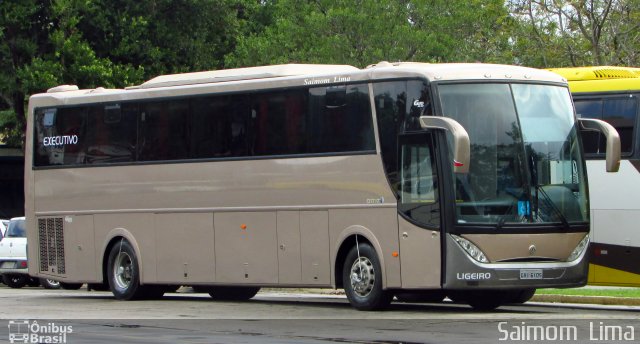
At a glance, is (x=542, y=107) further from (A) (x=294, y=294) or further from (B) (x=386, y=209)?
(A) (x=294, y=294)

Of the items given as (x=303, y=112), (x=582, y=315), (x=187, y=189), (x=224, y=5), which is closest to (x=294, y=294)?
(x=187, y=189)

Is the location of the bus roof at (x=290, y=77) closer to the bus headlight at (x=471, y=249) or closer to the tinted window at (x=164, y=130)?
the tinted window at (x=164, y=130)

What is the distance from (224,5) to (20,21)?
716cm

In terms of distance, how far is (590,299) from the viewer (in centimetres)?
2192

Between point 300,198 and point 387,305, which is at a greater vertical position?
point 300,198

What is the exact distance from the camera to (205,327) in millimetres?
16031

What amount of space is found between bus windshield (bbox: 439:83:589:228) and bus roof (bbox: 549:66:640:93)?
241cm

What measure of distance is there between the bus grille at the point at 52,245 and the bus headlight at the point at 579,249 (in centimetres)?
984

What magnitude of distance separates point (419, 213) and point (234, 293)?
6283mm

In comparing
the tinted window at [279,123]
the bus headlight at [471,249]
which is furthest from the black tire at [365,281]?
the tinted window at [279,123]

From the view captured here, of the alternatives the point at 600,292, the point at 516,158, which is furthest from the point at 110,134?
the point at 600,292

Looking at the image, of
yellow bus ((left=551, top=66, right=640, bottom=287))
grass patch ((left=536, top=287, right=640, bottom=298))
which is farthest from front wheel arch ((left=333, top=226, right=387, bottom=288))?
grass patch ((left=536, top=287, right=640, bottom=298))

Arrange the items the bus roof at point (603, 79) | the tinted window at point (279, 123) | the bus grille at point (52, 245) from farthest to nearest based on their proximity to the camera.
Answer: the bus grille at point (52, 245) < the bus roof at point (603, 79) < the tinted window at point (279, 123)

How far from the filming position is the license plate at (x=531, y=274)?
1773 cm
